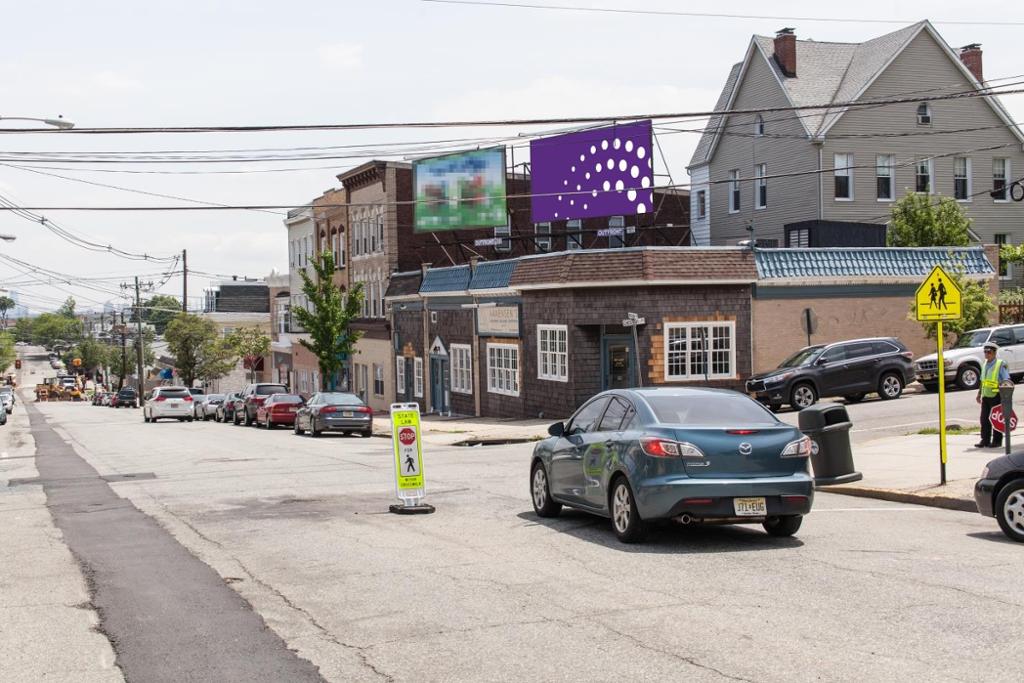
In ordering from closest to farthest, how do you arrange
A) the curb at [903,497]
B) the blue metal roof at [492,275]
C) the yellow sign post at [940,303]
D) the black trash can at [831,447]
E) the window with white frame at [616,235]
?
1. the curb at [903,497]
2. the yellow sign post at [940,303]
3. the black trash can at [831,447]
4. the blue metal roof at [492,275]
5. the window with white frame at [616,235]

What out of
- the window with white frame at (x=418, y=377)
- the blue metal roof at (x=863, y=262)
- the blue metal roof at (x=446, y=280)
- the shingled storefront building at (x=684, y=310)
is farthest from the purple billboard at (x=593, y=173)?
the window with white frame at (x=418, y=377)

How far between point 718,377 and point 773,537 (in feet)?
72.3

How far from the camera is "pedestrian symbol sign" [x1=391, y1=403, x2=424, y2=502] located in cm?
1441

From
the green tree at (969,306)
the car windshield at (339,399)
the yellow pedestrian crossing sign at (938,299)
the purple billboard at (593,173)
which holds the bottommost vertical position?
the car windshield at (339,399)

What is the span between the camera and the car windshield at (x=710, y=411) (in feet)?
37.5

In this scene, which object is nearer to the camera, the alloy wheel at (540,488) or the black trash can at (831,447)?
the alloy wheel at (540,488)

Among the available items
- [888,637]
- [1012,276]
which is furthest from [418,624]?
[1012,276]

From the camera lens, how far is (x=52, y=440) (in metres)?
36.7

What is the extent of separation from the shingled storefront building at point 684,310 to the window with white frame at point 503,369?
0.10m

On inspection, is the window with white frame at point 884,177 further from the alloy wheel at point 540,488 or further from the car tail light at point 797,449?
the car tail light at point 797,449

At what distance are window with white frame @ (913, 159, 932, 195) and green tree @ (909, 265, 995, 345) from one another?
13.2 m

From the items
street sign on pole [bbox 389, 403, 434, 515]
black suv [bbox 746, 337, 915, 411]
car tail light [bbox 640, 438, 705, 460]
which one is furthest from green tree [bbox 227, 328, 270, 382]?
car tail light [bbox 640, 438, 705, 460]

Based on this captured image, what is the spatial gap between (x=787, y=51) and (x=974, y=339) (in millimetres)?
21247

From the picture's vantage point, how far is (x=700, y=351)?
110ft
